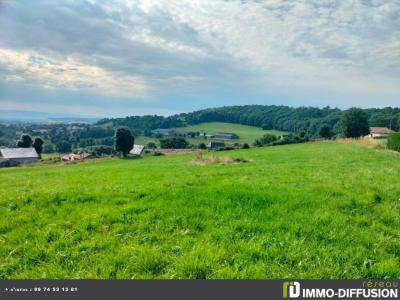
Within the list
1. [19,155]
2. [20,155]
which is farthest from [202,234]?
[20,155]

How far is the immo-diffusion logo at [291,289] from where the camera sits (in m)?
4.10

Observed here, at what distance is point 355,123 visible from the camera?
94000 millimetres

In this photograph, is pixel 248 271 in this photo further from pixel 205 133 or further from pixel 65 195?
pixel 205 133

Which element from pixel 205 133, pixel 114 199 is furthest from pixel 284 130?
pixel 114 199

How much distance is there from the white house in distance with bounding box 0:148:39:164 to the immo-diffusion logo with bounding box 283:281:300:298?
115 metres

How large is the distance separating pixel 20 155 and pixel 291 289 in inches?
4688

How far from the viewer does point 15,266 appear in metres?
4.85

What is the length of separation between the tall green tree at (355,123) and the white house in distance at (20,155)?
342ft

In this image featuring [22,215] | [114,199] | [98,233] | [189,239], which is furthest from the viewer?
[114,199]

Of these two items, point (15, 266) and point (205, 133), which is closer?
point (15, 266)

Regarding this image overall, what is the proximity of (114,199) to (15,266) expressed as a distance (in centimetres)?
353

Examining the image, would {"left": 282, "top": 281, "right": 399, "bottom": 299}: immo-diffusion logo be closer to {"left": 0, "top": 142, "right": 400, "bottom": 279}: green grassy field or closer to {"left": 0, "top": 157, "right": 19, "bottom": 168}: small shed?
{"left": 0, "top": 142, "right": 400, "bottom": 279}: green grassy field

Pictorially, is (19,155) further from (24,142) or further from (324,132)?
(324,132)

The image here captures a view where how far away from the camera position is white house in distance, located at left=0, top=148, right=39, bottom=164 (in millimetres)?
102438
